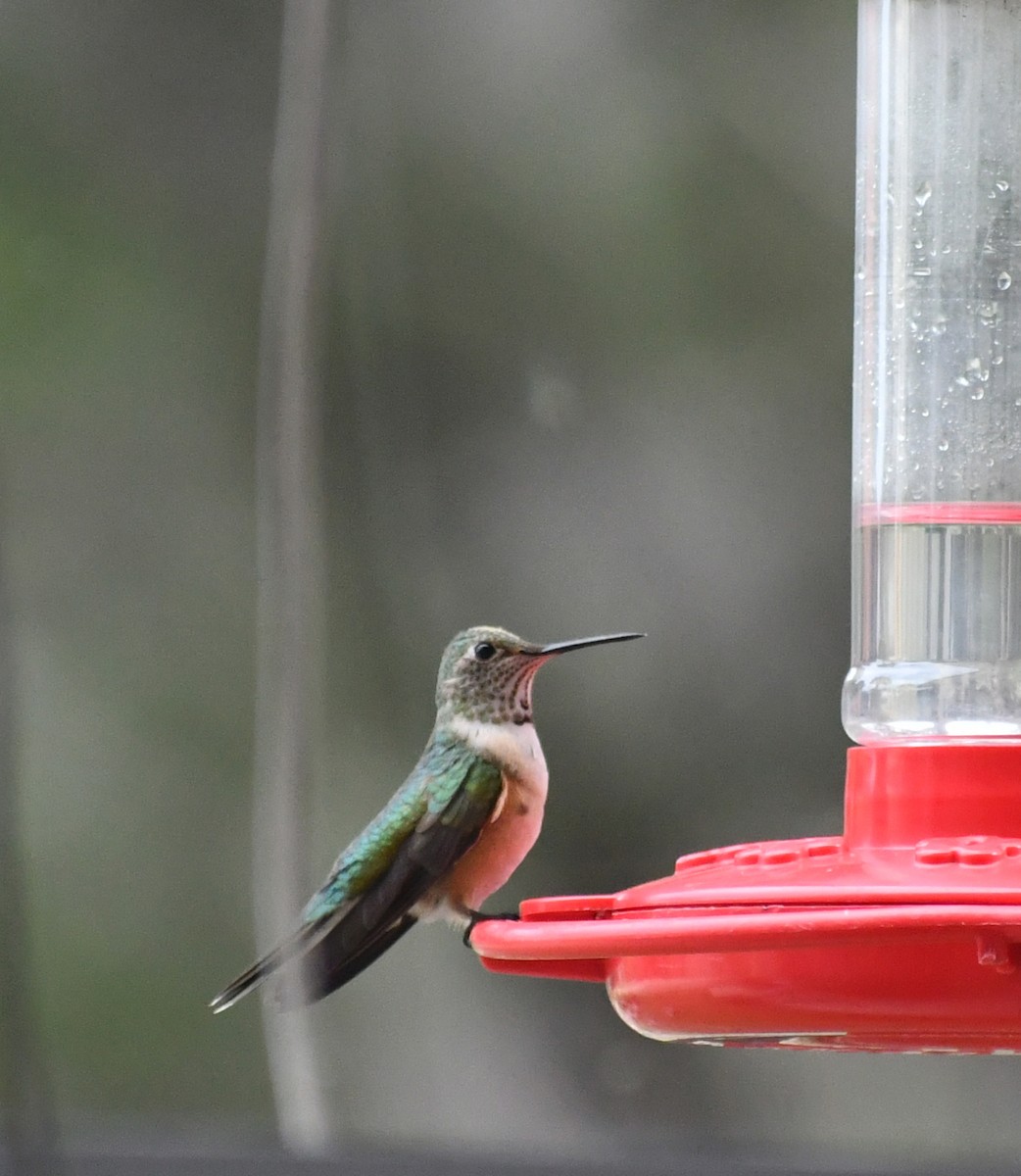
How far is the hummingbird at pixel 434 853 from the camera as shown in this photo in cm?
319

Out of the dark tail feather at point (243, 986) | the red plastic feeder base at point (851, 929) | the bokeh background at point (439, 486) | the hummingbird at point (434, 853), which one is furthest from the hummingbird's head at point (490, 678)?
the bokeh background at point (439, 486)

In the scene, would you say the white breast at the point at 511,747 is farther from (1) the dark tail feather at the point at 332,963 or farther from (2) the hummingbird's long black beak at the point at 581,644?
(1) the dark tail feather at the point at 332,963

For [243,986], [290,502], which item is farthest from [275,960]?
[290,502]

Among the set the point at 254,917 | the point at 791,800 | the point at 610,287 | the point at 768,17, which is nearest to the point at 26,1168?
the point at 254,917

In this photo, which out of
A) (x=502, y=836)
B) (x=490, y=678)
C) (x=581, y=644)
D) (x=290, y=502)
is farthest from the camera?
(x=290, y=502)

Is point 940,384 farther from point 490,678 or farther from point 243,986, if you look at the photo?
point 243,986

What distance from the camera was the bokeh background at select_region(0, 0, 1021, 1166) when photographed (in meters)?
6.01

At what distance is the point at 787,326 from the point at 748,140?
56cm

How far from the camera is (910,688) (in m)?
2.43

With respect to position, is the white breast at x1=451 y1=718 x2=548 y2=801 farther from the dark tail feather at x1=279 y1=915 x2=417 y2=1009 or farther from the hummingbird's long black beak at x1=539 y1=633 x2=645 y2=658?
the dark tail feather at x1=279 y1=915 x2=417 y2=1009

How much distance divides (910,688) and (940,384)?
0.35 m

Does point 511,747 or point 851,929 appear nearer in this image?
point 851,929

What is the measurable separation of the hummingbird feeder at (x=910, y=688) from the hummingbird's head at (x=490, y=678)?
1.08 metres

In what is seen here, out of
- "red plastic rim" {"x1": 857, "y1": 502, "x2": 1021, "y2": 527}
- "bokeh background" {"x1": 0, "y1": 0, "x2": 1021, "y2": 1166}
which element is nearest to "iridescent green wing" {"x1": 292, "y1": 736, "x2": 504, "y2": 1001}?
"red plastic rim" {"x1": 857, "y1": 502, "x2": 1021, "y2": 527}
